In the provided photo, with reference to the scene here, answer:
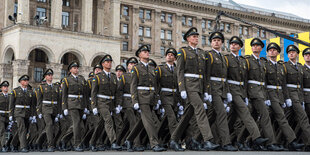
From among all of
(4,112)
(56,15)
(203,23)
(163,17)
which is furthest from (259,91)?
(203,23)

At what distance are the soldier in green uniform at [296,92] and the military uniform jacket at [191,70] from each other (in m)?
2.60

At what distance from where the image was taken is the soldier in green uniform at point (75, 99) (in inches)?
480

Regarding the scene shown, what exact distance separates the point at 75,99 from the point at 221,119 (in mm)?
4919

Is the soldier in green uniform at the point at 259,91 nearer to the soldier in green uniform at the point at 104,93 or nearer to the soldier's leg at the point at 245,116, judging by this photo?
the soldier's leg at the point at 245,116

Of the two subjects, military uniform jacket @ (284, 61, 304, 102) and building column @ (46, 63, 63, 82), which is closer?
military uniform jacket @ (284, 61, 304, 102)

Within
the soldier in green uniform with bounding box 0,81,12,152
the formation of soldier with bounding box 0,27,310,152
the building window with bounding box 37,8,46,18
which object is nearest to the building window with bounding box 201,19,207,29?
the building window with bounding box 37,8,46,18

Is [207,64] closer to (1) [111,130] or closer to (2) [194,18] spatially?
(1) [111,130]

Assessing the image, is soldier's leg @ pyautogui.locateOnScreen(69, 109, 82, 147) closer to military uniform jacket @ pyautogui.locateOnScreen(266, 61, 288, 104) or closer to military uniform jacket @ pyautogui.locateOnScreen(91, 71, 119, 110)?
military uniform jacket @ pyautogui.locateOnScreen(91, 71, 119, 110)

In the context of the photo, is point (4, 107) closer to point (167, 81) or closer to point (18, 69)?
point (167, 81)

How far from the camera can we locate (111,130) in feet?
36.3

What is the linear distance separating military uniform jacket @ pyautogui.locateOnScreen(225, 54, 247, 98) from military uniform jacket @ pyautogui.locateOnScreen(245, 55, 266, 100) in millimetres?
148

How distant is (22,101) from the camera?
1516 centimetres

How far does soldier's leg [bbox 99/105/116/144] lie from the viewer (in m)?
11.0

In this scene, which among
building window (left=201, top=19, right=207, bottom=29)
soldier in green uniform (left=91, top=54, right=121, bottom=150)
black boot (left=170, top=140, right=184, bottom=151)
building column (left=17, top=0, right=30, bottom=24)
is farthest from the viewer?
building window (left=201, top=19, right=207, bottom=29)
